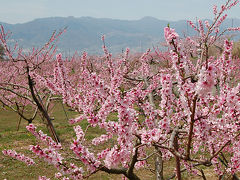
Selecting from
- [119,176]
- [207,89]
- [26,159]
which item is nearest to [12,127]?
[119,176]

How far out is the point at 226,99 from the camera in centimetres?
234

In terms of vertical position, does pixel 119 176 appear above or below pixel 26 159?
below

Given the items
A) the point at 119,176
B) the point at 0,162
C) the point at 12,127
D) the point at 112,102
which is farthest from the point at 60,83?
the point at 12,127

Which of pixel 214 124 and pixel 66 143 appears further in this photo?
pixel 66 143

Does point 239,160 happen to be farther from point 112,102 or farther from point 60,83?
point 60,83

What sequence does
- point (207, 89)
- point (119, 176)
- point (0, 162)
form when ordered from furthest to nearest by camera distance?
point (0, 162)
point (119, 176)
point (207, 89)

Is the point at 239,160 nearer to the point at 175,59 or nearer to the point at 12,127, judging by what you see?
the point at 175,59

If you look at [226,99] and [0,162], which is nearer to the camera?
[226,99]

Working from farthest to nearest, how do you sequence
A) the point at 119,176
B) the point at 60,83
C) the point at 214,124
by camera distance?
A: 1. the point at 119,176
2. the point at 60,83
3. the point at 214,124

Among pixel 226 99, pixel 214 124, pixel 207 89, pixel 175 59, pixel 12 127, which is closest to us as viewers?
pixel 207 89

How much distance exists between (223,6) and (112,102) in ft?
12.6

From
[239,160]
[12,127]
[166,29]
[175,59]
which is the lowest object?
[12,127]

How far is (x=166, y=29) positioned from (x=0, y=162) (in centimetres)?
1029

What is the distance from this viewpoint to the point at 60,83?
520cm
